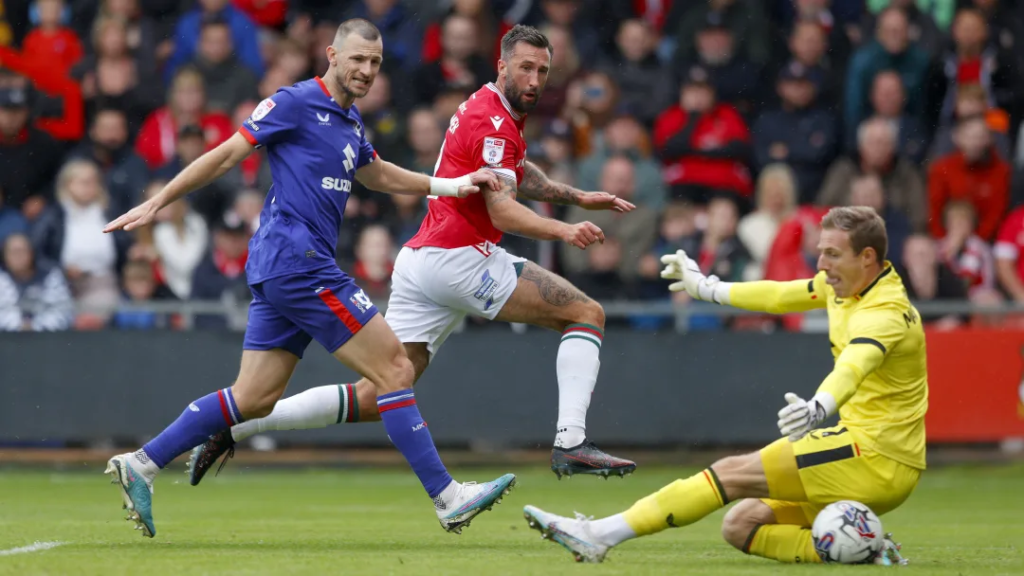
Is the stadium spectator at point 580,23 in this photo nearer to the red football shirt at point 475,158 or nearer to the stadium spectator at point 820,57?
the stadium spectator at point 820,57

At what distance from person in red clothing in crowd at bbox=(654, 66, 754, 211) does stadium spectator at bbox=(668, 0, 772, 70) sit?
72 centimetres

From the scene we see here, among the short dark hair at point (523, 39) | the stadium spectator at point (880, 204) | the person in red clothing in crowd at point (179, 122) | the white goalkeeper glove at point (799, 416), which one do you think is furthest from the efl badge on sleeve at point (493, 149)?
the person in red clothing in crowd at point (179, 122)

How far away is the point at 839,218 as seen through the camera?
6789 mm

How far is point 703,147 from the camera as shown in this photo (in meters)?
14.3

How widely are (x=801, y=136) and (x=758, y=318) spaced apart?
228 centimetres

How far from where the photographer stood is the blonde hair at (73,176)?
14070 millimetres

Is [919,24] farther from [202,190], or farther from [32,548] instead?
[32,548]

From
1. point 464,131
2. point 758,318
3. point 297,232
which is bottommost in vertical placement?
point 758,318

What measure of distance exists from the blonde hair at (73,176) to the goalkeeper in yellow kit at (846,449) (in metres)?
8.75

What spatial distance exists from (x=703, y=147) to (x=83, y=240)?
6033 millimetres

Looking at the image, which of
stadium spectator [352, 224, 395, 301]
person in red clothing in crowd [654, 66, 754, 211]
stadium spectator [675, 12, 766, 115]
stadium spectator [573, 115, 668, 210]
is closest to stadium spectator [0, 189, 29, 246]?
stadium spectator [352, 224, 395, 301]

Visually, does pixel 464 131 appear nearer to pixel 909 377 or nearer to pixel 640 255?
pixel 909 377

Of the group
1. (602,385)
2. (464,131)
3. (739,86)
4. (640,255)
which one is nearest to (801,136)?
(739,86)

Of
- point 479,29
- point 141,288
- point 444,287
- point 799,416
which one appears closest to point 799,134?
point 479,29
